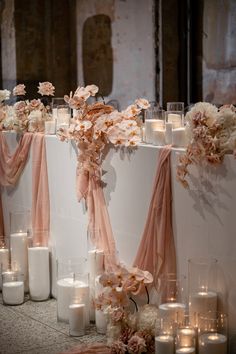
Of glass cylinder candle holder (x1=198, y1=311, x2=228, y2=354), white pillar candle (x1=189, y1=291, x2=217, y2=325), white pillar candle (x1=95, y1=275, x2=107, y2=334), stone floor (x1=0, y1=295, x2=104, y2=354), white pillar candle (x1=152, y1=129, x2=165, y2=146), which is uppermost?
white pillar candle (x1=152, y1=129, x2=165, y2=146)

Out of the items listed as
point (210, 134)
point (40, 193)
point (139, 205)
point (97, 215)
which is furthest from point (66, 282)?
point (210, 134)

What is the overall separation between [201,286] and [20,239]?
5.99 feet

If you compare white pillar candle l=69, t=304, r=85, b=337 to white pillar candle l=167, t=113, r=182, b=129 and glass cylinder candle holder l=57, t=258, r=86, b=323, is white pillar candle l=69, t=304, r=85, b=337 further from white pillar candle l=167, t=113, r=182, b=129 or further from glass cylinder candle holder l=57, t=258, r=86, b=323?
white pillar candle l=167, t=113, r=182, b=129

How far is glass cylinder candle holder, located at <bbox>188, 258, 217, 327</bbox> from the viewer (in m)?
4.07

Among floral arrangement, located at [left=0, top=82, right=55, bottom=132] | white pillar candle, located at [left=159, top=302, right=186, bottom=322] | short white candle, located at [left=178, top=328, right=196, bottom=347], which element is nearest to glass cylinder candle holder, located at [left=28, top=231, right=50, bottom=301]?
floral arrangement, located at [left=0, top=82, right=55, bottom=132]

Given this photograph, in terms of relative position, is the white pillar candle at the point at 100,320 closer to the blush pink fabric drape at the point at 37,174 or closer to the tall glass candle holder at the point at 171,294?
the tall glass candle holder at the point at 171,294

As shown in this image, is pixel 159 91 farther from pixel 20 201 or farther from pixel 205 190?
pixel 205 190

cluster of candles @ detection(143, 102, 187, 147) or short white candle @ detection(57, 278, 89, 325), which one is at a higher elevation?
cluster of candles @ detection(143, 102, 187, 147)

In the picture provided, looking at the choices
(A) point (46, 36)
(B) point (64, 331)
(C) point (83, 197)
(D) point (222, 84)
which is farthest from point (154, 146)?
(A) point (46, 36)

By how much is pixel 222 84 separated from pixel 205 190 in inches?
148

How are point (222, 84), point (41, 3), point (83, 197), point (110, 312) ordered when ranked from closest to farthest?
point (110, 312)
point (83, 197)
point (222, 84)
point (41, 3)

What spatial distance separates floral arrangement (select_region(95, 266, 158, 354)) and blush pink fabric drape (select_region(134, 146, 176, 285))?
3.5 inches

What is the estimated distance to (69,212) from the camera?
17.6ft

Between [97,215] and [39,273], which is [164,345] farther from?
[39,273]
